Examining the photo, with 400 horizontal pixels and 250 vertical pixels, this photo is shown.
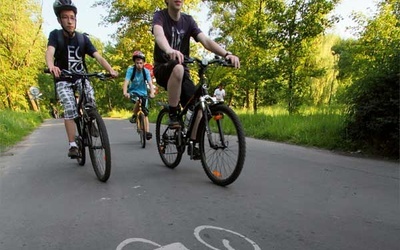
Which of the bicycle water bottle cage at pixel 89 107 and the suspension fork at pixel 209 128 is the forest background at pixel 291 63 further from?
the suspension fork at pixel 209 128

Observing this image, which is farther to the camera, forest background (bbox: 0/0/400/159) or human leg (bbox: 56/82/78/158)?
forest background (bbox: 0/0/400/159)

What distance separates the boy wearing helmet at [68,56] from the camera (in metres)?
4.31

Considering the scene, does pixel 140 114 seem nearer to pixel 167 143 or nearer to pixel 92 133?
pixel 167 143

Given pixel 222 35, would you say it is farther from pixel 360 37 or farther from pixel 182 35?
pixel 182 35

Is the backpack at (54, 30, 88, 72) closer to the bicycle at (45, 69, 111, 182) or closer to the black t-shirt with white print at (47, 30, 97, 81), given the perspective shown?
the black t-shirt with white print at (47, 30, 97, 81)

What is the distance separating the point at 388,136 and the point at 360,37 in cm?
1357

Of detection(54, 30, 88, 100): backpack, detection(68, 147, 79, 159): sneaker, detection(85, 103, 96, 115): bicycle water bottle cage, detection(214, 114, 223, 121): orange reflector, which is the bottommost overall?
detection(68, 147, 79, 159): sneaker

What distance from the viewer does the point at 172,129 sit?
4230mm

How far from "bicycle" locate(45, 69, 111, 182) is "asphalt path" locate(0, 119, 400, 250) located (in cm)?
16

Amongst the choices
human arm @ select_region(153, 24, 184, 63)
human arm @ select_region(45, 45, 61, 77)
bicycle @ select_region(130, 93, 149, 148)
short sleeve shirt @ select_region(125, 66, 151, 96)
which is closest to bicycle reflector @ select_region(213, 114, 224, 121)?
human arm @ select_region(153, 24, 184, 63)

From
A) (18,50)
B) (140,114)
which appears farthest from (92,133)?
(18,50)

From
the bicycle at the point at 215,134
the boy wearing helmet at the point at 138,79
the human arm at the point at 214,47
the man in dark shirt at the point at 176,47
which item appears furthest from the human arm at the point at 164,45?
the boy wearing helmet at the point at 138,79

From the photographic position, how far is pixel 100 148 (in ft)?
12.7

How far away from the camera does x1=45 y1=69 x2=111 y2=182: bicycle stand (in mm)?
3699
